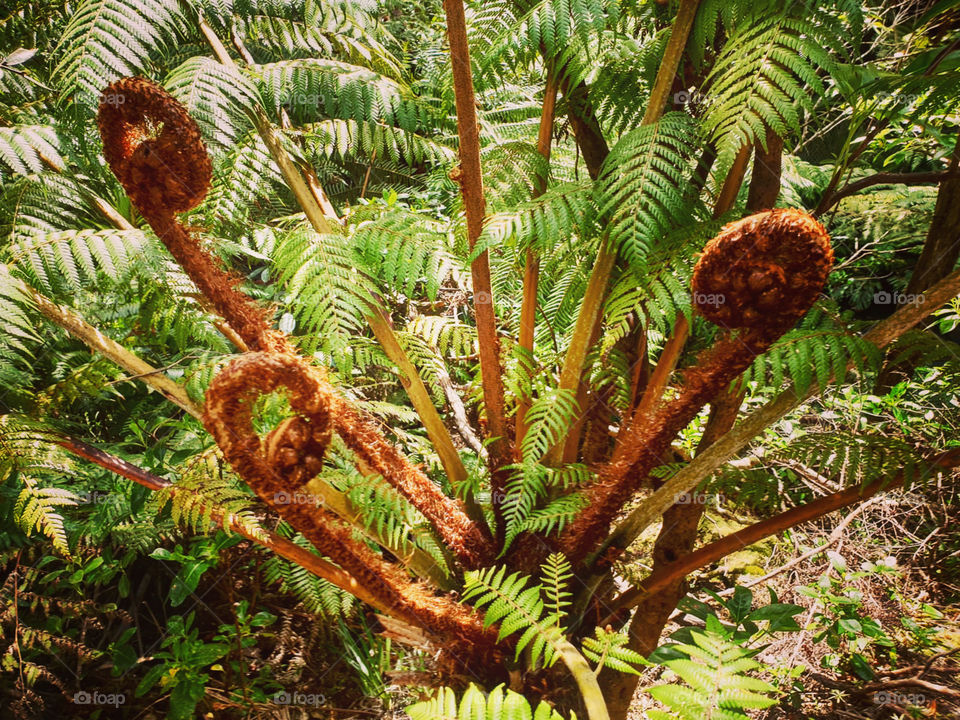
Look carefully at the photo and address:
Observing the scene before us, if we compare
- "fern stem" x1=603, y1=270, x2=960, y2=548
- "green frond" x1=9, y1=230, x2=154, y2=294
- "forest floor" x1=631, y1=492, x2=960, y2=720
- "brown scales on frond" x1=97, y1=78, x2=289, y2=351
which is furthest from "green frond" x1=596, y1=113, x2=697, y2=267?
"forest floor" x1=631, y1=492, x2=960, y2=720

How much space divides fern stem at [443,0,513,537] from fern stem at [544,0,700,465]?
0.54 ft

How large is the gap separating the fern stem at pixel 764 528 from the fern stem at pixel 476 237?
0.40m

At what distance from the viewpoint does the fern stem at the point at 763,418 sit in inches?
34.9

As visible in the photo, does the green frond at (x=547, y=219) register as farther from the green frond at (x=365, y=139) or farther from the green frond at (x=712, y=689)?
the green frond at (x=712, y=689)

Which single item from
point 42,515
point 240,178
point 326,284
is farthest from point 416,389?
point 42,515

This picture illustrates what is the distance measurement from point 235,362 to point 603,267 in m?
0.85

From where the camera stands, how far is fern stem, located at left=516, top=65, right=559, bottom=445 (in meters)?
1.40

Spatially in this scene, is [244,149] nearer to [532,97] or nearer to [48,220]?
[48,220]

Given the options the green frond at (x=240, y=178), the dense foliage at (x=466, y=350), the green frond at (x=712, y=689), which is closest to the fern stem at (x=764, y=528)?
the dense foliage at (x=466, y=350)

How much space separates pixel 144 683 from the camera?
1.57 metres

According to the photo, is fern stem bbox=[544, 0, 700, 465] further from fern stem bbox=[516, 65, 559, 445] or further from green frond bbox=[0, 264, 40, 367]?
green frond bbox=[0, 264, 40, 367]

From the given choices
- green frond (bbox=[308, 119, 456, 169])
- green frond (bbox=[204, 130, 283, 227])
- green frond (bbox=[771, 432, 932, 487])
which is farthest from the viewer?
green frond (bbox=[308, 119, 456, 169])

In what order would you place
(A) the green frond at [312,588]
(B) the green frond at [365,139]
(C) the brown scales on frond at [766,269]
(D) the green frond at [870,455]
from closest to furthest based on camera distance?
(C) the brown scales on frond at [766,269] < (D) the green frond at [870,455] < (B) the green frond at [365,139] < (A) the green frond at [312,588]

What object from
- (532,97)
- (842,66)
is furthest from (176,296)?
(842,66)
